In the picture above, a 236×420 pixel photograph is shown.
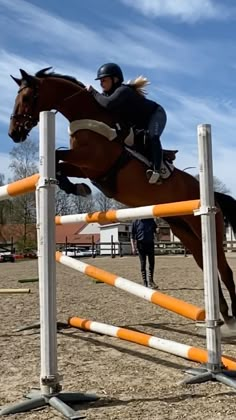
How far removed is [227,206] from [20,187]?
111 inches

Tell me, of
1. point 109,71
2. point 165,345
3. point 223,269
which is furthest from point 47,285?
point 223,269

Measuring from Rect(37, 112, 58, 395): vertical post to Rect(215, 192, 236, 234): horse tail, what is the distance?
2975 mm

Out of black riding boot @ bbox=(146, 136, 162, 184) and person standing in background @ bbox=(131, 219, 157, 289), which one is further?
person standing in background @ bbox=(131, 219, 157, 289)

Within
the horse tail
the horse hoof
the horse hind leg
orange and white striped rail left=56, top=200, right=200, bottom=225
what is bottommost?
the horse hind leg

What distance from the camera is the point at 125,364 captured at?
3.68 meters

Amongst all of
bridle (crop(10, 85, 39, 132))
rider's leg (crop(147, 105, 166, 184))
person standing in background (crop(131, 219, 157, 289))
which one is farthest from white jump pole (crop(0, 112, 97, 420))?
person standing in background (crop(131, 219, 157, 289))

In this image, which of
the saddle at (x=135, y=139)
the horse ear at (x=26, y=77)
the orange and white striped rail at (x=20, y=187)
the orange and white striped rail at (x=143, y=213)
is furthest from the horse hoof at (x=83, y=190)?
the horse ear at (x=26, y=77)

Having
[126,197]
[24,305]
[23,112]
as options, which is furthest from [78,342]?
[24,305]

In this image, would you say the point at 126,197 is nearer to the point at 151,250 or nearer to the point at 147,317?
the point at 147,317

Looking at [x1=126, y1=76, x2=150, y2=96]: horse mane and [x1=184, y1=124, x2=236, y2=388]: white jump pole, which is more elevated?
[x1=126, y1=76, x2=150, y2=96]: horse mane

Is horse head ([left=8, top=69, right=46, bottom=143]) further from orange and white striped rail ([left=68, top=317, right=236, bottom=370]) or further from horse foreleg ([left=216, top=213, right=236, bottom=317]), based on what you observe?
horse foreleg ([left=216, top=213, right=236, bottom=317])

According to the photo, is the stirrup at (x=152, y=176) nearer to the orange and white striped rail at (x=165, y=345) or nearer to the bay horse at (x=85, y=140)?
the bay horse at (x=85, y=140)

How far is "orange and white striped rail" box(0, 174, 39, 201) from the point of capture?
316 cm

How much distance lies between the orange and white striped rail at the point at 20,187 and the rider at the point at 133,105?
4.68 ft
